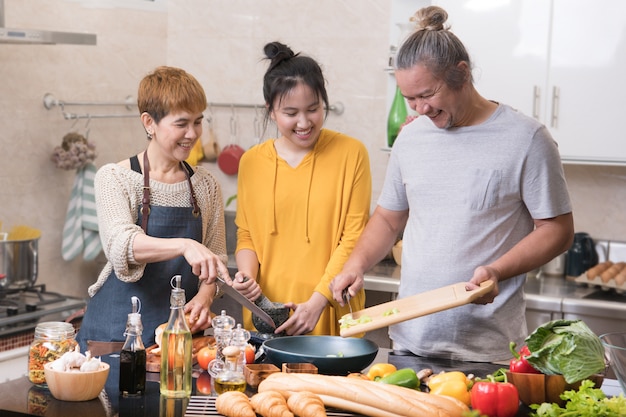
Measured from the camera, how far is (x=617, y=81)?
3297 millimetres

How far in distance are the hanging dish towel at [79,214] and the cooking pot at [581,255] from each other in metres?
2.09

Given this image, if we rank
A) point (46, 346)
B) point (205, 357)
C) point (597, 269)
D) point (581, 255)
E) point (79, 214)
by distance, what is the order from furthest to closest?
point (79, 214) < point (581, 255) < point (597, 269) < point (205, 357) < point (46, 346)

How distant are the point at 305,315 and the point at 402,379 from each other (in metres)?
0.65

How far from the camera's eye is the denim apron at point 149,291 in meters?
2.36

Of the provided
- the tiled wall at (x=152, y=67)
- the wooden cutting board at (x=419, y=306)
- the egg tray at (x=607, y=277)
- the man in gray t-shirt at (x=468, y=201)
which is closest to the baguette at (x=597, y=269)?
the egg tray at (x=607, y=277)

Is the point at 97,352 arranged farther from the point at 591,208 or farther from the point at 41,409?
the point at 591,208

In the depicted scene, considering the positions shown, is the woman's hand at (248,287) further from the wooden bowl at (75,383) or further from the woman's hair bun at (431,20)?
the woman's hair bun at (431,20)

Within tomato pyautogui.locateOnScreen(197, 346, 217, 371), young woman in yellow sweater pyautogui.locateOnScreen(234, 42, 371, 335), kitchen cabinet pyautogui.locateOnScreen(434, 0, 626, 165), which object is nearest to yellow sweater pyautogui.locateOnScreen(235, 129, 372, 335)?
young woman in yellow sweater pyautogui.locateOnScreen(234, 42, 371, 335)

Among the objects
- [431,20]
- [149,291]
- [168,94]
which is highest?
A: [431,20]

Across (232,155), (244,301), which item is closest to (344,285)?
(244,301)

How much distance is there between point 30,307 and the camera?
10.8 feet

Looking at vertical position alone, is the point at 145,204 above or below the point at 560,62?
below

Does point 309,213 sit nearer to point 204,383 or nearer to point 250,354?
point 250,354

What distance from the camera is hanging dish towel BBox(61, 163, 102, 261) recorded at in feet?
12.5
